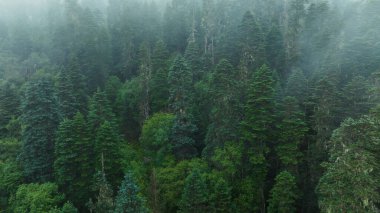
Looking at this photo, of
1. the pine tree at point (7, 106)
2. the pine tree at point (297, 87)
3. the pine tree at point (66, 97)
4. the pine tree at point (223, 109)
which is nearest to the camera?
the pine tree at point (223, 109)

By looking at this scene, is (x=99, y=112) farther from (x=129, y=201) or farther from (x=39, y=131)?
(x=129, y=201)

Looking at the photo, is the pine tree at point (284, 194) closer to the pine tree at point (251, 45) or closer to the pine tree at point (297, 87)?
the pine tree at point (297, 87)

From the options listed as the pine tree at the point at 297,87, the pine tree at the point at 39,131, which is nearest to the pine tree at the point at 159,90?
the pine tree at the point at 39,131

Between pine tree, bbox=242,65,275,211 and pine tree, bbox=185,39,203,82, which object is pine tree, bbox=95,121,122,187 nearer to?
pine tree, bbox=242,65,275,211

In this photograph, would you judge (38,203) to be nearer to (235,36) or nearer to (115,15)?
(235,36)

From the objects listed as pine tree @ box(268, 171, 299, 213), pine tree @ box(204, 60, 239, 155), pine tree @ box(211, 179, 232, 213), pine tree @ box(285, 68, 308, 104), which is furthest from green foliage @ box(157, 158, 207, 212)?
pine tree @ box(285, 68, 308, 104)

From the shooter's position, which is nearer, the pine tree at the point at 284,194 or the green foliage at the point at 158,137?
the pine tree at the point at 284,194
